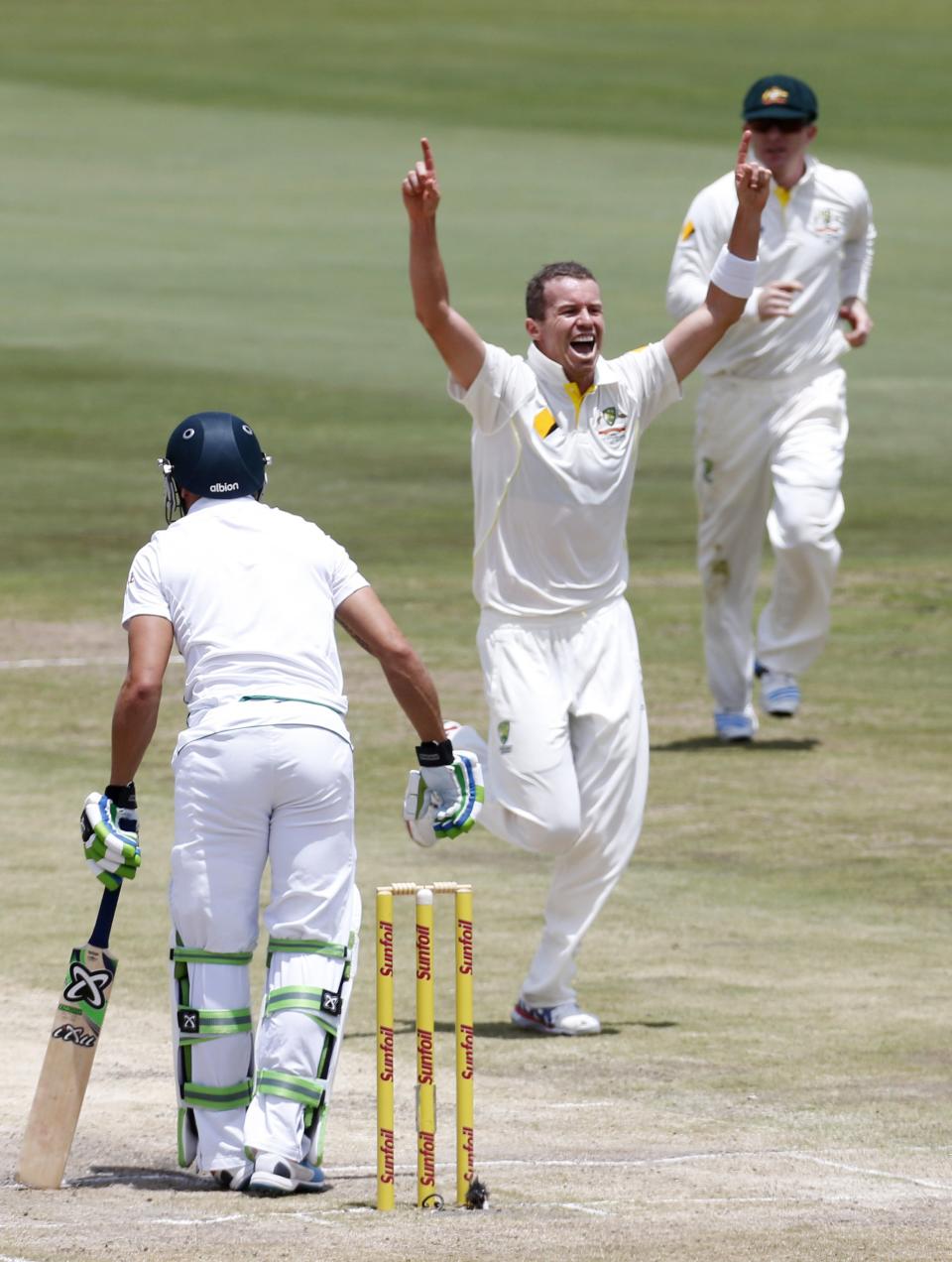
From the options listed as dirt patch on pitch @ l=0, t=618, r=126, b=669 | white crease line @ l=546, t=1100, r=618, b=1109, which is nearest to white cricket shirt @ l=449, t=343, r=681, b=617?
white crease line @ l=546, t=1100, r=618, b=1109

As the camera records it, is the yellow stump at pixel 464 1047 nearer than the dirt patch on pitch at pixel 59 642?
Yes

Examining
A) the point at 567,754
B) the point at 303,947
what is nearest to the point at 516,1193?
the point at 303,947

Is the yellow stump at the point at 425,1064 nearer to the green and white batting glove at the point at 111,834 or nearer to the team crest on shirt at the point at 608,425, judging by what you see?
the green and white batting glove at the point at 111,834

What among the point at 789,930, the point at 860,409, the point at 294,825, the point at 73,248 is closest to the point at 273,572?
the point at 294,825

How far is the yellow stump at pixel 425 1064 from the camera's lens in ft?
22.6

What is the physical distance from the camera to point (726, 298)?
9.52m

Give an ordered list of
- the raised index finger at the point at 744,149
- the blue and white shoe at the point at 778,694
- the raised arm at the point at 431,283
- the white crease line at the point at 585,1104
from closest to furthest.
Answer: the white crease line at the point at 585,1104, the raised arm at the point at 431,283, the raised index finger at the point at 744,149, the blue and white shoe at the point at 778,694

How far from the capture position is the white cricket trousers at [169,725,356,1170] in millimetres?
7246

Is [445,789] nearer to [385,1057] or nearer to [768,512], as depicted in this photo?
[385,1057]

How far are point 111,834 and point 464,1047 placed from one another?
102 cm

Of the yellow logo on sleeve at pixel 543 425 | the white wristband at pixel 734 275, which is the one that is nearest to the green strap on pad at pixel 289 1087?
the yellow logo on sleeve at pixel 543 425

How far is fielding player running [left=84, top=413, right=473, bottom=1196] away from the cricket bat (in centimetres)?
24

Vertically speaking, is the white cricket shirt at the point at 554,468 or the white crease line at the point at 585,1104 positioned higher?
the white cricket shirt at the point at 554,468

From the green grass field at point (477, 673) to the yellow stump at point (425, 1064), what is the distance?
186mm
